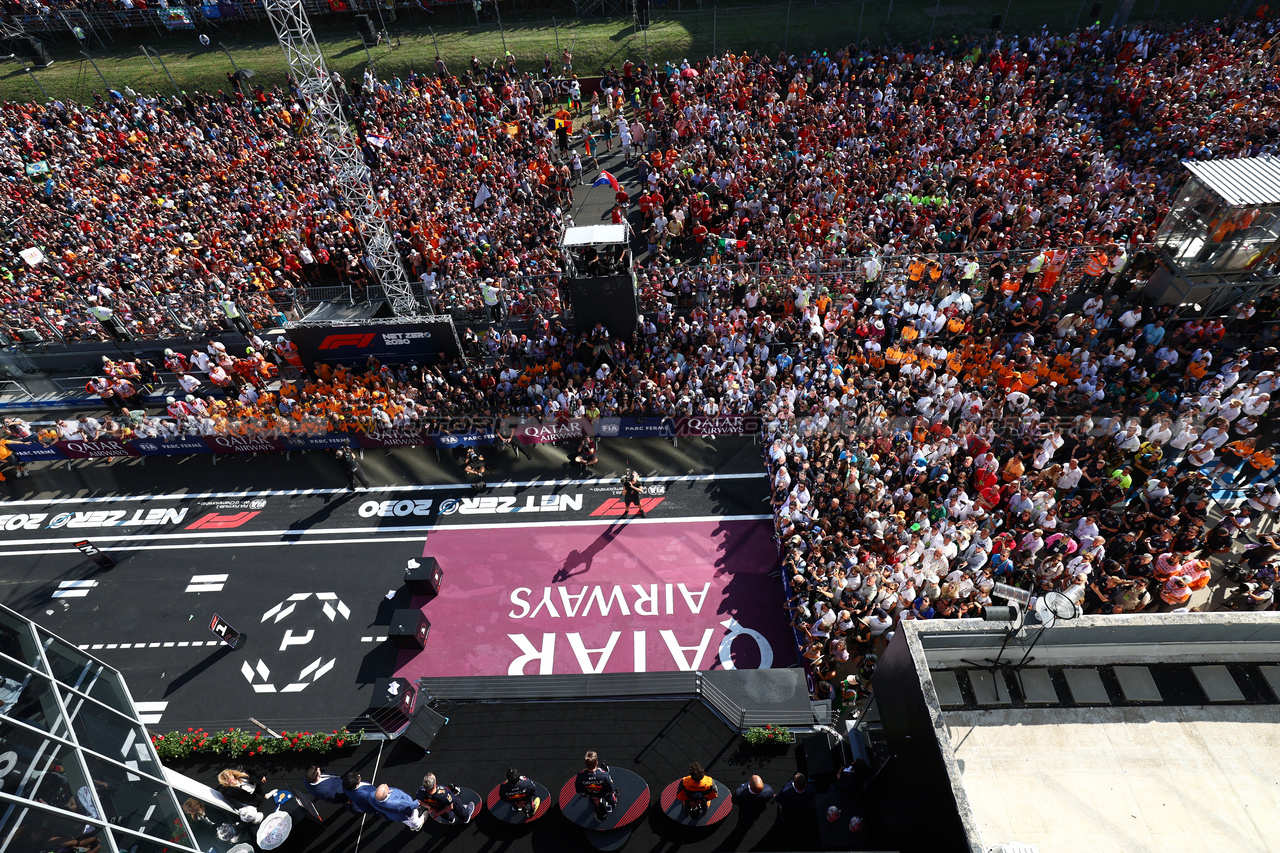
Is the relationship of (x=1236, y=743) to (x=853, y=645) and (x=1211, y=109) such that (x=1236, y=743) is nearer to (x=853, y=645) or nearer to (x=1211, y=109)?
(x=853, y=645)

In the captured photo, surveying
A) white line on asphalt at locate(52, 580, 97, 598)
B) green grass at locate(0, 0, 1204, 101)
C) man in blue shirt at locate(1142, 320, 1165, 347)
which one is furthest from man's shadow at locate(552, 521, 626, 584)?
green grass at locate(0, 0, 1204, 101)

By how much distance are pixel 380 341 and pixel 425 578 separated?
10.4 metres

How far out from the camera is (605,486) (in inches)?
748

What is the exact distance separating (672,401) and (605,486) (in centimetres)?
349

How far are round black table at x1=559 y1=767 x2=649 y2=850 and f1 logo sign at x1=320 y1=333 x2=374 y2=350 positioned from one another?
17.4 meters

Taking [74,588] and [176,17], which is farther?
[176,17]

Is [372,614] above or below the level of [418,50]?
below

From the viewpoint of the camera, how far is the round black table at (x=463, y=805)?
10.6m

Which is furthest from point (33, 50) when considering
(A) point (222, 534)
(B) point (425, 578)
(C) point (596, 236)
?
(B) point (425, 578)

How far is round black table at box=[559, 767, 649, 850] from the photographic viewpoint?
1030 cm

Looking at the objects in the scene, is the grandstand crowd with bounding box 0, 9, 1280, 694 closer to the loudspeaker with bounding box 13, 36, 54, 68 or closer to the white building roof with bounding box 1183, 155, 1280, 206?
the white building roof with bounding box 1183, 155, 1280, 206

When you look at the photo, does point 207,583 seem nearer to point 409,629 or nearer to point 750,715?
point 409,629

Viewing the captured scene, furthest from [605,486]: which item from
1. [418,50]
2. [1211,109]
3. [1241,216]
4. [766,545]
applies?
[418,50]

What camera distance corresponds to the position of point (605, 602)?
16000 mm
